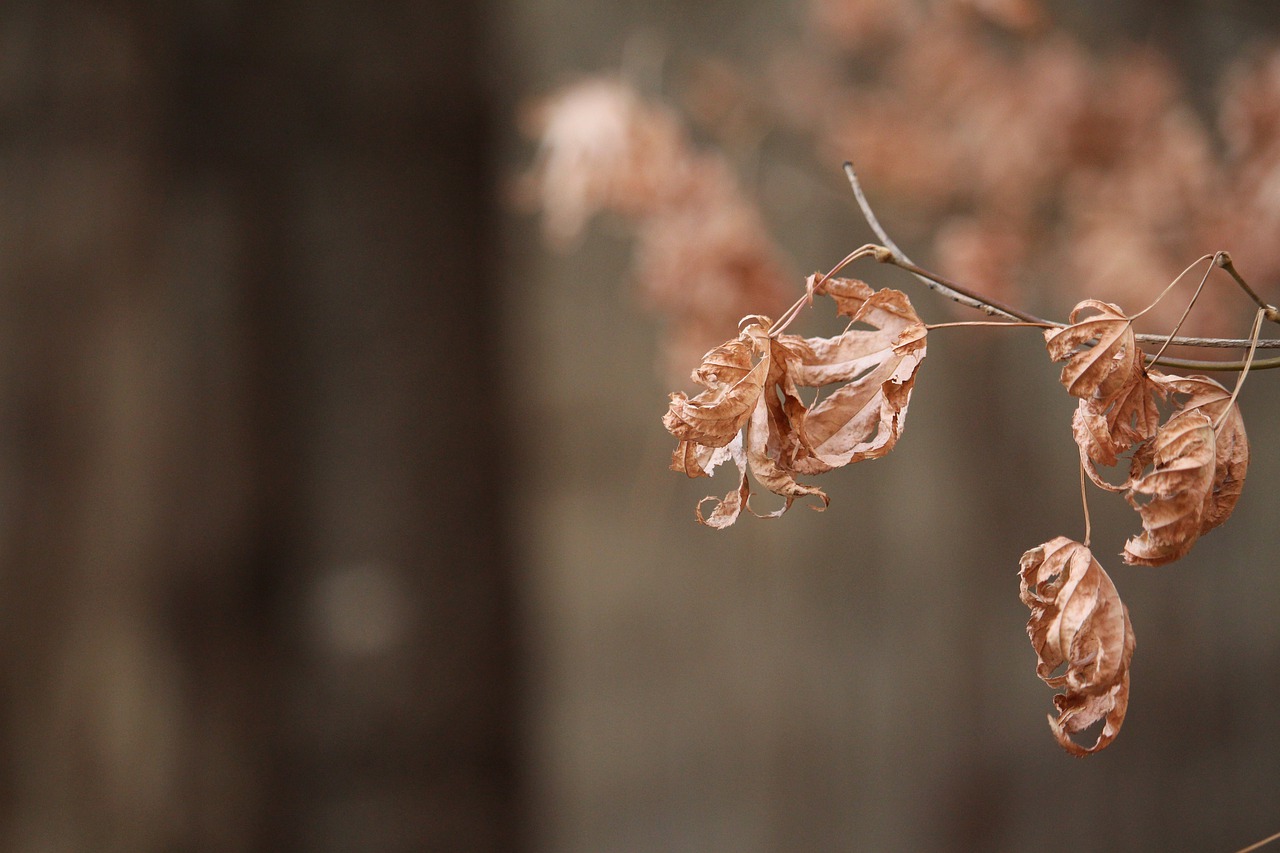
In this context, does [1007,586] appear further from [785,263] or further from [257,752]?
[257,752]

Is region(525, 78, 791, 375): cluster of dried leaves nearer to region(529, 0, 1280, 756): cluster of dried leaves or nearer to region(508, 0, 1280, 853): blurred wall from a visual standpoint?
region(529, 0, 1280, 756): cluster of dried leaves

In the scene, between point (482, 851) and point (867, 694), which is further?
point (867, 694)

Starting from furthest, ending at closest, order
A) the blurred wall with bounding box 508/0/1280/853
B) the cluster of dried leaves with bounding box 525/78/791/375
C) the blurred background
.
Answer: the blurred wall with bounding box 508/0/1280/853
the blurred background
the cluster of dried leaves with bounding box 525/78/791/375

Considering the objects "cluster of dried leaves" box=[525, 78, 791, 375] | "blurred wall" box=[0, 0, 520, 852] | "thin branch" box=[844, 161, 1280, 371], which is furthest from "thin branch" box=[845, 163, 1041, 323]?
"blurred wall" box=[0, 0, 520, 852]

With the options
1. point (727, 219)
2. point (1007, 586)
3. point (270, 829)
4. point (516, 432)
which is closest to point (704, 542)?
point (516, 432)

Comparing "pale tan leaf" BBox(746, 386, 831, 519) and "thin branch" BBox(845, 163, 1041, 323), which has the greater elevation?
"thin branch" BBox(845, 163, 1041, 323)

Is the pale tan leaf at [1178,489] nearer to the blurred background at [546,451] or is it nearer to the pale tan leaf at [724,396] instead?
the pale tan leaf at [724,396]

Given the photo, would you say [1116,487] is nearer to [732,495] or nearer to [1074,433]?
[1074,433]
